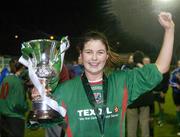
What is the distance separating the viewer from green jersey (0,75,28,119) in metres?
6.62

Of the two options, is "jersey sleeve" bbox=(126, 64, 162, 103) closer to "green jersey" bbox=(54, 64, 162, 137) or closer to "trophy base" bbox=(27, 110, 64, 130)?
"green jersey" bbox=(54, 64, 162, 137)

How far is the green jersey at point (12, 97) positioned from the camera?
6617 millimetres

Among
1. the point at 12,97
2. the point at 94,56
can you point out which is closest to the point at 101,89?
the point at 94,56

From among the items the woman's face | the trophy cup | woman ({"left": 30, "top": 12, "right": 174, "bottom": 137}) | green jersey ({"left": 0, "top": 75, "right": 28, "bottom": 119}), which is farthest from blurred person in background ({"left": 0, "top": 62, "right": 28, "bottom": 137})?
the woman's face

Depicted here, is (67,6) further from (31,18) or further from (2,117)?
(2,117)

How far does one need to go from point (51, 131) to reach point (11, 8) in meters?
50.4

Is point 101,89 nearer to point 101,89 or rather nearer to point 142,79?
point 101,89

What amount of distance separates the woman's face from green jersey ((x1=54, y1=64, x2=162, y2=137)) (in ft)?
0.46

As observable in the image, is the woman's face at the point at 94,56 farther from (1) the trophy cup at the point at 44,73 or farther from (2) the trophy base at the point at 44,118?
(2) the trophy base at the point at 44,118

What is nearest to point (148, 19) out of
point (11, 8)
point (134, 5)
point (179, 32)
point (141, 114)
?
point (179, 32)

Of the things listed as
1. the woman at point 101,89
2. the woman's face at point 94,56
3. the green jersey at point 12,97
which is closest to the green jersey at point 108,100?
the woman at point 101,89

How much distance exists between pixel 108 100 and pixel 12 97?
3.55m

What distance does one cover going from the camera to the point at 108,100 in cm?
334

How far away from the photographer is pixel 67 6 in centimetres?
5628
